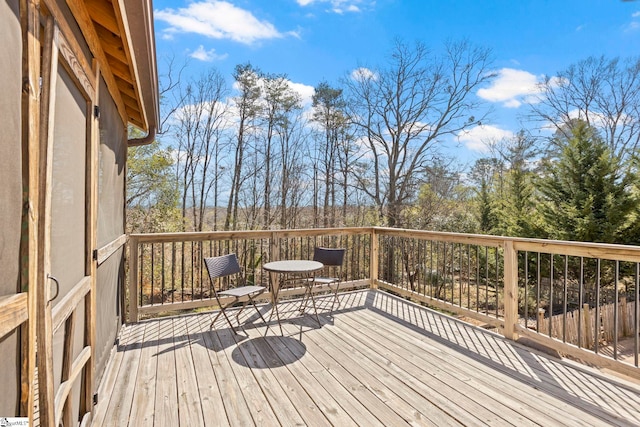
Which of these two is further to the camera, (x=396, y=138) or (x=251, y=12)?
(x=396, y=138)

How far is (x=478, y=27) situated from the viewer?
11.8 metres

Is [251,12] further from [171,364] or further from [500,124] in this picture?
[500,124]

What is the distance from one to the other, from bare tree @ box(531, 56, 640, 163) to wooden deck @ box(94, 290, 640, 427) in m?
13.3

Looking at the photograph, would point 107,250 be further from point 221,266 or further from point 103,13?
point 103,13

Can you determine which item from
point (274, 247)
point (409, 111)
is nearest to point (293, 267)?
point (274, 247)

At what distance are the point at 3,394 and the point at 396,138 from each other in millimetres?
12839

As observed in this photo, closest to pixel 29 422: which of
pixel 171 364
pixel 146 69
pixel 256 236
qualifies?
pixel 171 364

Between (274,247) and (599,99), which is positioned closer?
(274,247)

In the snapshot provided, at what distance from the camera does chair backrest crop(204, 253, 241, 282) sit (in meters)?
3.69

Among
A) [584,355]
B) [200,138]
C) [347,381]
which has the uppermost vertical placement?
[200,138]

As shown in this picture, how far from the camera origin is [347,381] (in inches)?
104

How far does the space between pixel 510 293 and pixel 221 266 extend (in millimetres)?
3160

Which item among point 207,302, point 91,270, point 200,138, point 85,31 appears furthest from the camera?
point 200,138

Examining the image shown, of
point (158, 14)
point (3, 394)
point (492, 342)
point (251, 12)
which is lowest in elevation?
point (492, 342)
